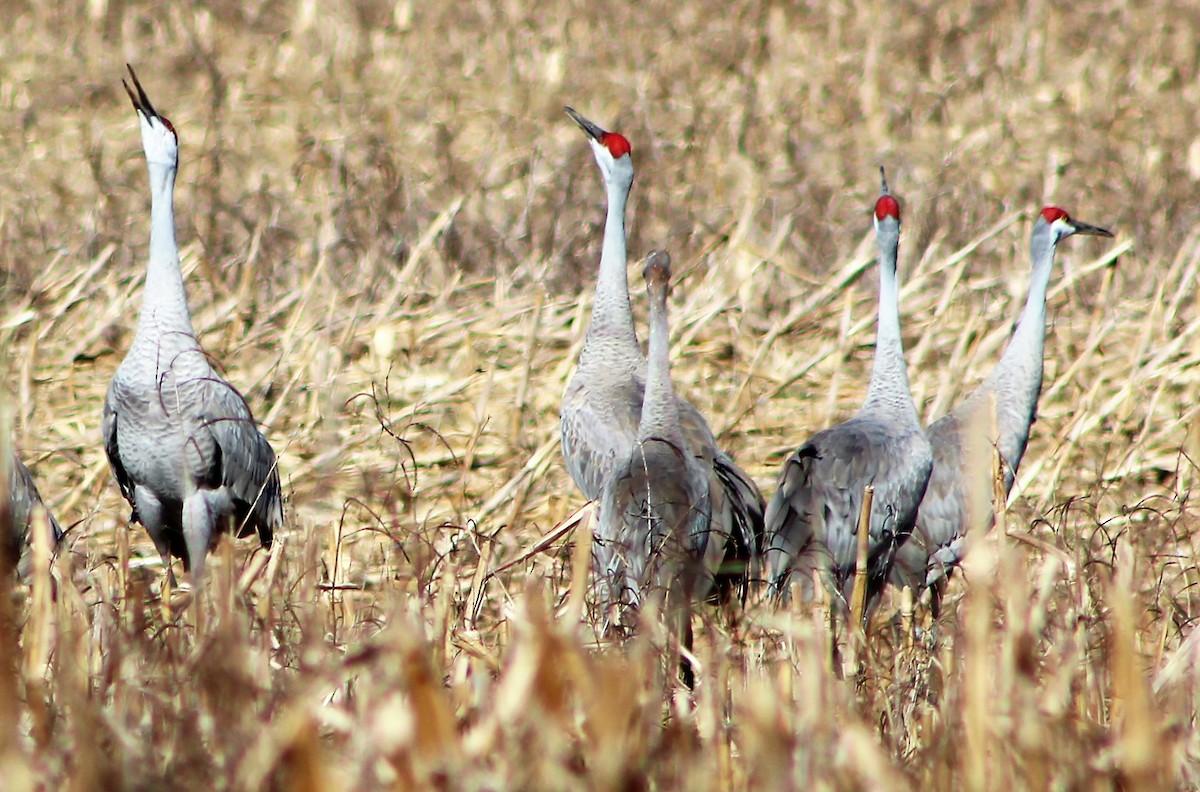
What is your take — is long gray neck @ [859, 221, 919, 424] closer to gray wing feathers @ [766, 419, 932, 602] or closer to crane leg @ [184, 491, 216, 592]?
gray wing feathers @ [766, 419, 932, 602]

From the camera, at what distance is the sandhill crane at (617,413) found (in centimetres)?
407

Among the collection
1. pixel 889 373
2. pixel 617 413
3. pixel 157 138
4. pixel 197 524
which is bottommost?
pixel 197 524

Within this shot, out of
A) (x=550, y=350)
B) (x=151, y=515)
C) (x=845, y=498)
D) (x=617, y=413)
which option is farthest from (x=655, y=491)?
(x=550, y=350)

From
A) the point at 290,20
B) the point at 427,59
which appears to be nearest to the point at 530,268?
the point at 427,59

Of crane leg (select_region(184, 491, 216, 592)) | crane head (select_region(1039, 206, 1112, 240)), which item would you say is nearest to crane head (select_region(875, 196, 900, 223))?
crane head (select_region(1039, 206, 1112, 240))

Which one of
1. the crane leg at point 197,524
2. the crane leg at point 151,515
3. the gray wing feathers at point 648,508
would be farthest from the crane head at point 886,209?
the crane leg at point 151,515

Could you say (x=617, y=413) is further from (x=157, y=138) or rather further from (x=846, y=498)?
(x=157, y=138)

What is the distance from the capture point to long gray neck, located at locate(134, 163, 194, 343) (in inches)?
169

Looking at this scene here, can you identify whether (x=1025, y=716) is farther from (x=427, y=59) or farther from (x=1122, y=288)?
(x=427, y=59)

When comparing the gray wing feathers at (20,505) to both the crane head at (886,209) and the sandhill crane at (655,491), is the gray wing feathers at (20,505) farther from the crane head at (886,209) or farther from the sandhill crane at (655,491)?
the crane head at (886,209)

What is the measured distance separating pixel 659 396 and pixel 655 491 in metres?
0.27

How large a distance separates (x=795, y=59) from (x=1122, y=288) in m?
2.96

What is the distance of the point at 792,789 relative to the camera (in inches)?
72.4

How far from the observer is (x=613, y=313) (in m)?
4.88
